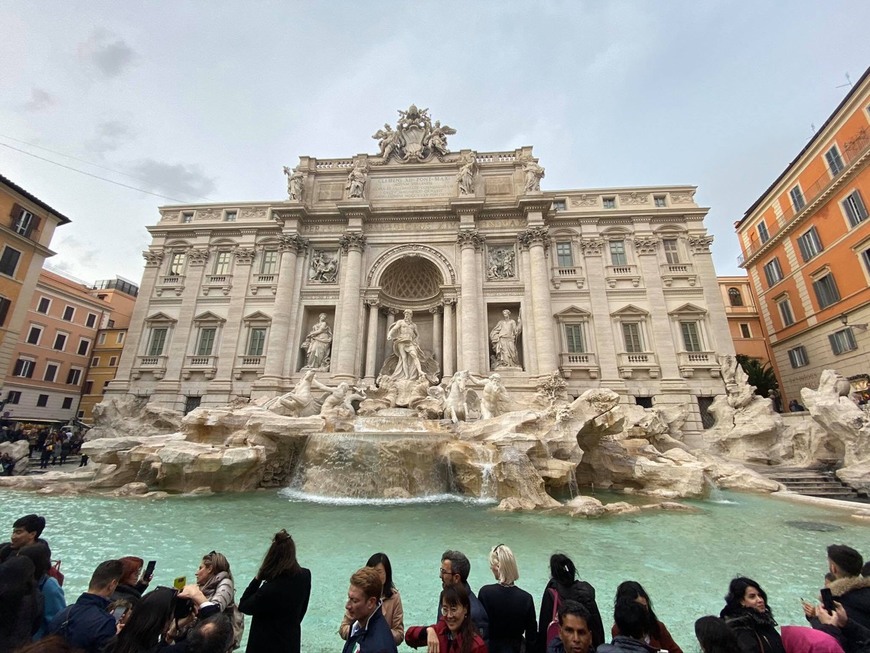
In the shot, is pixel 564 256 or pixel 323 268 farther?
pixel 564 256

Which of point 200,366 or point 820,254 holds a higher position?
point 820,254

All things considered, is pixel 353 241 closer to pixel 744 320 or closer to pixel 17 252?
pixel 17 252

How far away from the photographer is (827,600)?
7.51 feet

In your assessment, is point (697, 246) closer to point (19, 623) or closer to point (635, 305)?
point (635, 305)

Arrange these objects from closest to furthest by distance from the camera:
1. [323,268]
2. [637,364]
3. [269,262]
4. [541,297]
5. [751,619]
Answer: [751,619], [637,364], [541,297], [323,268], [269,262]

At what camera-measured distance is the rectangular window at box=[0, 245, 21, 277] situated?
59.3 ft

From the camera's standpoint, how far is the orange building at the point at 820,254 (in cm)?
1608

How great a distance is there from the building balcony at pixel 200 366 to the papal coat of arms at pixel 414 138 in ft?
48.0

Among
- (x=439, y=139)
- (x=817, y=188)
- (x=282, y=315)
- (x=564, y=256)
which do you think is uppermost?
(x=439, y=139)

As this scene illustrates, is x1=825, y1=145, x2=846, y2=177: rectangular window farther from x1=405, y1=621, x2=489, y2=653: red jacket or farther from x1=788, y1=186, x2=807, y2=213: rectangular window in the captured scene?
x1=405, y1=621, x2=489, y2=653: red jacket

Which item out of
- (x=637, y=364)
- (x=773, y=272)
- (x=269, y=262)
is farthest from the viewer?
(x=773, y=272)

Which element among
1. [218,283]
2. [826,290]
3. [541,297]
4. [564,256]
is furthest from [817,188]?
[218,283]

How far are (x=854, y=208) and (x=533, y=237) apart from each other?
44.1 feet

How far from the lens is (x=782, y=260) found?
21125 mm
